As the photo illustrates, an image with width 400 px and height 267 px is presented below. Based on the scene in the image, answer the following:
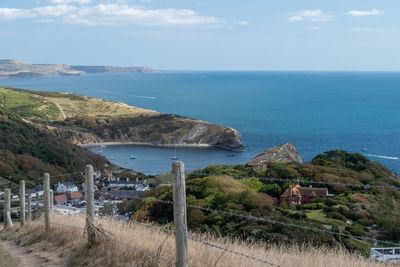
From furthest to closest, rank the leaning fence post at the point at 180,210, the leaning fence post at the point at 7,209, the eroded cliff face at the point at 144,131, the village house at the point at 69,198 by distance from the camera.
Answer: the eroded cliff face at the point at 144,131, the village house at the point at 69,198, the leaning fence post at the point at 7,209, the leaning fence post at the point at 180,210

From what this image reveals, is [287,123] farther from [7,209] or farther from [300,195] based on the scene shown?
[7,209]

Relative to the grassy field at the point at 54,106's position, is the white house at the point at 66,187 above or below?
below

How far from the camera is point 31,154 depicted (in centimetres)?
6297

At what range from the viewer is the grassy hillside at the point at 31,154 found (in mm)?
53622

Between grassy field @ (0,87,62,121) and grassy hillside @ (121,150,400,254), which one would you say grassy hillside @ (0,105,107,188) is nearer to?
grassy field @ (0,87,62,121)

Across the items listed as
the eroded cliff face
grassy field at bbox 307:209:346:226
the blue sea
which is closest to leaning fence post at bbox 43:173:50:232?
grassy field at bbox 307:209:346:226

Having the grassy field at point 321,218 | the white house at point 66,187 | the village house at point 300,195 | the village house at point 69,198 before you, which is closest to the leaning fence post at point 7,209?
the grassy field at point 321,218

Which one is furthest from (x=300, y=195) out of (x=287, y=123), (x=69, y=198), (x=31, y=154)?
(x=287, y=123)

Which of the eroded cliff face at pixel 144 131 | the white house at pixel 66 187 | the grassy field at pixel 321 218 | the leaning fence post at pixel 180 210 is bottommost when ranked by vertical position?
the eroded cliff face at pixel 144 131

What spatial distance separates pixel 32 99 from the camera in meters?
124

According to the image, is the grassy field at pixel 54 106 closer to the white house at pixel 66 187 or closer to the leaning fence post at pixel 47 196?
the white house at pixel 66 187

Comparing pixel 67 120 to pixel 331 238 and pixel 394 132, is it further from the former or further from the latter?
pixel 331 238

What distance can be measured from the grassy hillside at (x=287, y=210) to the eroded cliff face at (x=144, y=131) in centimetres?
7545

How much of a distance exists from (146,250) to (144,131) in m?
102
